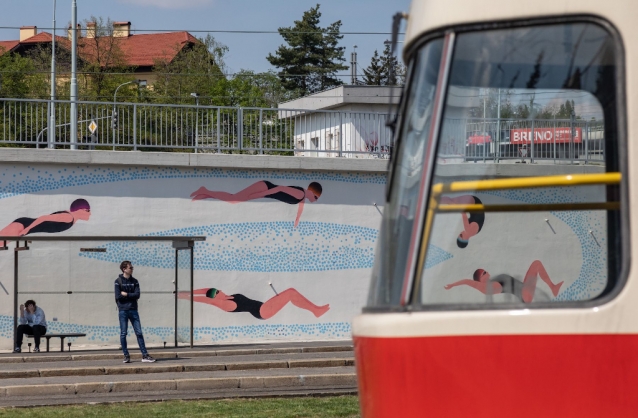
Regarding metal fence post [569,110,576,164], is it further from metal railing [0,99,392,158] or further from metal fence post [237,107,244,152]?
metal fence post [237,107,244,152]

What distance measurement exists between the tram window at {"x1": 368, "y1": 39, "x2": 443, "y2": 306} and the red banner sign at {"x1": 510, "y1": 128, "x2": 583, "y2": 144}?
43 cm

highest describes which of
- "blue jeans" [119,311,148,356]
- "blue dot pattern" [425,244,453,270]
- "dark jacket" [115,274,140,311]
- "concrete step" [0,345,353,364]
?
"blue dot pattern" [425,244,453,270]

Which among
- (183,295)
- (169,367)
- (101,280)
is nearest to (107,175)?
(101,280)

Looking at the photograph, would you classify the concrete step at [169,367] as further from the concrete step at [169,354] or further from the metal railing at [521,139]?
the metal railing at [521,139]

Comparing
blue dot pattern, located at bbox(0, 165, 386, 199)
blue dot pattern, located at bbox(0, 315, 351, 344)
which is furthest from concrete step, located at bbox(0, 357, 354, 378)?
blue dot pattern, located at bbox(0, 165, 386, 199)

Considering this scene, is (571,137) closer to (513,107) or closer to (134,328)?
(513,107)

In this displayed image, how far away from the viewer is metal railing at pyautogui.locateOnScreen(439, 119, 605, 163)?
3572 mm

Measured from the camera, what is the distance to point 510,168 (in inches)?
145

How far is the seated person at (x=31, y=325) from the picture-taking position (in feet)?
61.2

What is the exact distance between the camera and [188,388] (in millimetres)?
13359

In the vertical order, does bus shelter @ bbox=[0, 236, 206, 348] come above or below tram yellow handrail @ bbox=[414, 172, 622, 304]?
below

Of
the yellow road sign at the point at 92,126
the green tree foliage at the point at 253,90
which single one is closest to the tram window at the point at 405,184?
the yellow road sign at the point at 92,126

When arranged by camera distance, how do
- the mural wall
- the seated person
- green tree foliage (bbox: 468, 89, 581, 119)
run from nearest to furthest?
1. green tree foliage (bbox: 468, 89, 581, 119)
2. the seated person
3. the mural wall

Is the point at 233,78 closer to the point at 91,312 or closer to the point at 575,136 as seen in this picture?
the point at 91,312
